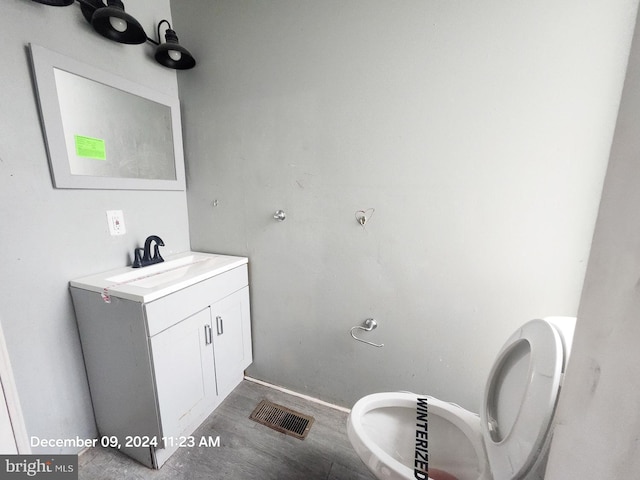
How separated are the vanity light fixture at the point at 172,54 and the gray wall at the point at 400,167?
0.08 meters

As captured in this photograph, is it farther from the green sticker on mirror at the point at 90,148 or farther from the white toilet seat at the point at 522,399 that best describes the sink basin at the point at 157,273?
the white toilet seat at the point at 522,399

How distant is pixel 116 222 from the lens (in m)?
1.20

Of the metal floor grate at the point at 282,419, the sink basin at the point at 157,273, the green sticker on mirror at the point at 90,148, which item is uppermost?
the green sticker on mirror at the point at 90,148

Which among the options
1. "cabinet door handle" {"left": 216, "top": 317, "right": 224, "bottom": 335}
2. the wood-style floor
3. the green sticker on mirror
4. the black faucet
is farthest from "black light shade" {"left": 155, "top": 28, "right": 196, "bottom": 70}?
the wood-style floor

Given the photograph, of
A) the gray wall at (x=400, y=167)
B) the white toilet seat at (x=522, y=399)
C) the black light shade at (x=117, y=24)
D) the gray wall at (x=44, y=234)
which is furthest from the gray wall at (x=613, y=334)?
the gray wall at (x=44, y=234)

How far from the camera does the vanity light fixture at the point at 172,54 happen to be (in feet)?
4.02

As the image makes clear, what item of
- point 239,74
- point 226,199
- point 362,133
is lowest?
point 226,199

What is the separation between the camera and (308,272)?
1.35 meters

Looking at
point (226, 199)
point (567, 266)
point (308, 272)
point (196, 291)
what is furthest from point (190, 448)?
point (567, 266)

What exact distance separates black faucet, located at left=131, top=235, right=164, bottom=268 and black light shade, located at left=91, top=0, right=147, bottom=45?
912 mm

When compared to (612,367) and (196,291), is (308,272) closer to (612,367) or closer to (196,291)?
(196,291)

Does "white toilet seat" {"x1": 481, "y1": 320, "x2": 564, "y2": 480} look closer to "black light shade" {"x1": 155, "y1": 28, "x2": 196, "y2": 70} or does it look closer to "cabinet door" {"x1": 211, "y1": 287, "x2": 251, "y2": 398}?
"cabinet door" {"x1": 211, "y1": 287, "x2": 251, "y2": 398}

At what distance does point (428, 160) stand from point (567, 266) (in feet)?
2.16

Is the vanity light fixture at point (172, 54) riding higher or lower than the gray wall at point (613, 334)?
higher
